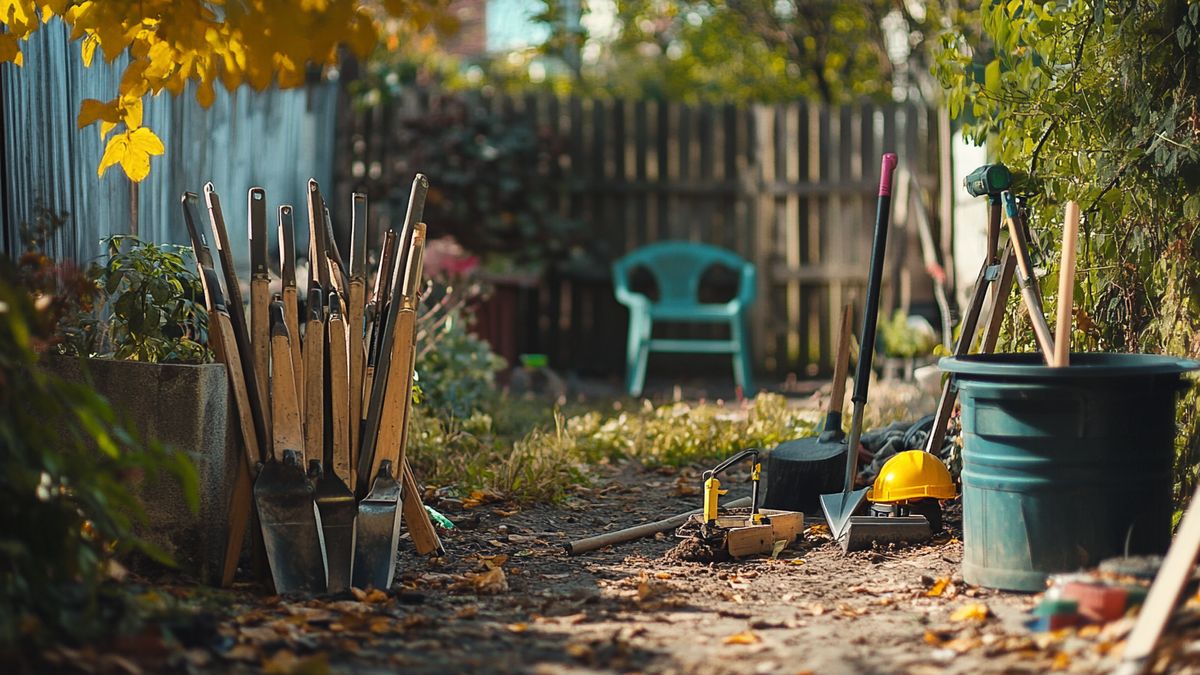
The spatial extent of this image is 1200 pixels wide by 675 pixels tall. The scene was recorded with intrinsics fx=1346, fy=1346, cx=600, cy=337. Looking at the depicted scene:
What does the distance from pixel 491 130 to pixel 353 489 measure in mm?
6364

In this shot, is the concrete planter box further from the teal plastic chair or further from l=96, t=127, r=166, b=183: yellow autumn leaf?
the teal plastic chair

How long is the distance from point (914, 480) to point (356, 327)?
186cm

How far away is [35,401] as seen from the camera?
3.06 meters

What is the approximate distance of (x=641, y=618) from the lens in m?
3.64

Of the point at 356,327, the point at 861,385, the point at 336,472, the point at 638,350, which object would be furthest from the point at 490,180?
the point at 336,472

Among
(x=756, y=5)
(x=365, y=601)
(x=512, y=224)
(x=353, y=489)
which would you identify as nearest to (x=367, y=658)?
(x=365, y=601)

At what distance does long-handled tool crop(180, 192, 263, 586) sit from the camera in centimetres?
386

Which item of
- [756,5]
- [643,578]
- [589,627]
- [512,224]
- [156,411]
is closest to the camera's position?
[589,627]

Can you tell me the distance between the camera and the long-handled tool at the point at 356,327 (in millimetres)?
4082

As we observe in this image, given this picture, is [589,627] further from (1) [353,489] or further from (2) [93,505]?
(2) [93,505]

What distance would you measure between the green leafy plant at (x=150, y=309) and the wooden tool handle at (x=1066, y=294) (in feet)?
8.43

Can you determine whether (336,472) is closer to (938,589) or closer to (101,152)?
(938,589)

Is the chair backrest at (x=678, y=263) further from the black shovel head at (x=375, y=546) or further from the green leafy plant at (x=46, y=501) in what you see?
the green leafy plant at (x=46, y=501)

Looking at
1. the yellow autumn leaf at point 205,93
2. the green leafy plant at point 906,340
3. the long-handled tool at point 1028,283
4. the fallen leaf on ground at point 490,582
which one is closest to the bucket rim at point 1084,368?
the long-handled tool at point 1028,283
